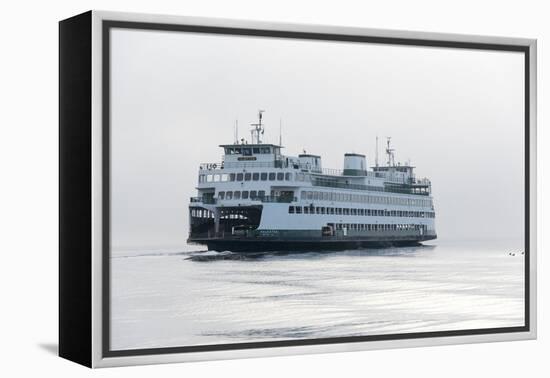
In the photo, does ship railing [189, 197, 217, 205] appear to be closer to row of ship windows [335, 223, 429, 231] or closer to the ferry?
the ferry

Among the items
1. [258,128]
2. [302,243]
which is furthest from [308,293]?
[258,128]

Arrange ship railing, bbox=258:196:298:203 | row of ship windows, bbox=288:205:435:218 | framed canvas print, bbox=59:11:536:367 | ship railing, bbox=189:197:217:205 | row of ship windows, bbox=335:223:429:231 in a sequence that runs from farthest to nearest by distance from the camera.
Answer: row of ship windows, bbox=335:223:429:231, row of ship windows, bbox=288:205:435:218, ship railing, bbox=258:196:298:203, ship railing, bbox=189:197:217:205, framed canvas print, bbox=59:11:536:367

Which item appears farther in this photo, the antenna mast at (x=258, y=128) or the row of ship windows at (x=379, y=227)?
the row of ship windows at (x=379, y=227)

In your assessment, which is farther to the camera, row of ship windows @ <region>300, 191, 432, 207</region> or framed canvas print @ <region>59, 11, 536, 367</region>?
row of ship windows @ <region>300, 191, 432, 207</region>

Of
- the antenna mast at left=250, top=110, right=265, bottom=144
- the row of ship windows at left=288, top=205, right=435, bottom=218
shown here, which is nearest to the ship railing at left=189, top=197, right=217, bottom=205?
the antenna mast at left=250, top=110, right=265, bottom=144

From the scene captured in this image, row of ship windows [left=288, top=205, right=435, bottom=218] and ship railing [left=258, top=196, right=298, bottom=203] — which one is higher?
ship railing [left=258, top=196, right=298, bottom=203]

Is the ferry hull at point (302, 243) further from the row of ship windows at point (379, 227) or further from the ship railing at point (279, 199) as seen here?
the ship railing at point (279, 199)

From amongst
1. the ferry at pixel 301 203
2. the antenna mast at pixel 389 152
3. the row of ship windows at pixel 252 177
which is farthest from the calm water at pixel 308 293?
the antenna mast at pixel 389 152

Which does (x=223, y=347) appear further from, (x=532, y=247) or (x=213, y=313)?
(x=532, y=247)
